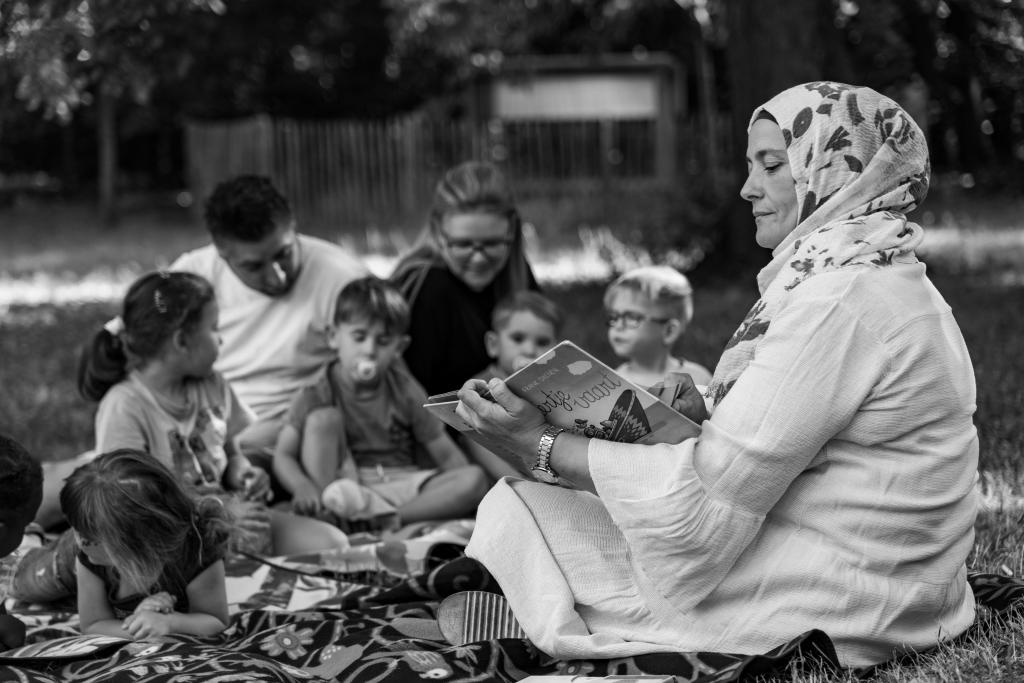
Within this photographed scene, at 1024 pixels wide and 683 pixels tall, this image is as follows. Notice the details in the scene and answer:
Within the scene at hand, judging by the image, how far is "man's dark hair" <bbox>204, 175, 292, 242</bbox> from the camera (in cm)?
532

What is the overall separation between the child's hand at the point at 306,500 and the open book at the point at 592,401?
205 cm

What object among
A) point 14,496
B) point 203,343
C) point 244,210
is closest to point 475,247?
point 244,210

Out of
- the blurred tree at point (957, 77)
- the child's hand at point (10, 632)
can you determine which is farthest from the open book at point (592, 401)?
the blurred tree at point (957, 77)

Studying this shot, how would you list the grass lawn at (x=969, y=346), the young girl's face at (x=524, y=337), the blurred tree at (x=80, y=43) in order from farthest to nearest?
the blurred tree at (x=80, y=43) < the young girl's face at (x=524, y=337) < the grass lawn at (x=969, y=346)

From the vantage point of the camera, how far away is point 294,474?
5398mm

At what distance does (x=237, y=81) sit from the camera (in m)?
26.8

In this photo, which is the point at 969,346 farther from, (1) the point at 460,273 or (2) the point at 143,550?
(2) the point at 143,550

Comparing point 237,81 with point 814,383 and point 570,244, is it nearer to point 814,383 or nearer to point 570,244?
point 570,244

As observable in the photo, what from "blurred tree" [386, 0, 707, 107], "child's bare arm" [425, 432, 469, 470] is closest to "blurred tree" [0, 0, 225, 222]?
"child's bare arm" [425, 432, 469, 470]

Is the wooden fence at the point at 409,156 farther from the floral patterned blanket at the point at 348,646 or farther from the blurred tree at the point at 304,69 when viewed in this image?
the floral patterned blanket at the point at 348,646

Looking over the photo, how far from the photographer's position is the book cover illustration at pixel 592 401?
321 cm

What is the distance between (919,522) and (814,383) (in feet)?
1.56

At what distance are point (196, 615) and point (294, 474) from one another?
1.33 metres

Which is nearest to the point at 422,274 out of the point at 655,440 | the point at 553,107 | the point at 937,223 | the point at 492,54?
the point at 655,440
